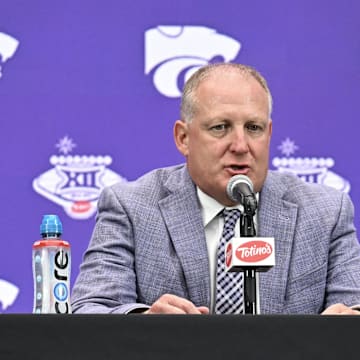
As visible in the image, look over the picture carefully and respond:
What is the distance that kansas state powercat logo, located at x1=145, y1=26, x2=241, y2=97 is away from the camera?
3684 mm

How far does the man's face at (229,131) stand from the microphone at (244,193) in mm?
469

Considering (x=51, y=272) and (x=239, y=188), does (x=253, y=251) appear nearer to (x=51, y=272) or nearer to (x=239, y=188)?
(x=239, y=188)

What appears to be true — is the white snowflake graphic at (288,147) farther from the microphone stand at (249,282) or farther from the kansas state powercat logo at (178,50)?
the microphone stand at (249,282)

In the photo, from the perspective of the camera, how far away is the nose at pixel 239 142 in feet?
9.57

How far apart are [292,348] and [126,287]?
A: 111 cm

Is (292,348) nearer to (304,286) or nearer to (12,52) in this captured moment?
(304,286)

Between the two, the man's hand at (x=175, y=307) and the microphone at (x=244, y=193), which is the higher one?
the microphone at (x=244, y=193)

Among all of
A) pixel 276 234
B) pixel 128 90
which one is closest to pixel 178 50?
pixel 128 90

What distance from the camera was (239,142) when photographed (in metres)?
2.93

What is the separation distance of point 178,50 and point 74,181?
2.07ft

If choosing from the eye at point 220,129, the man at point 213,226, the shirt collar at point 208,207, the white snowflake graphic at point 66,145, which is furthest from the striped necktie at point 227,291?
the white snowflake graphic at point 66,145

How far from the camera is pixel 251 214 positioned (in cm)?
229

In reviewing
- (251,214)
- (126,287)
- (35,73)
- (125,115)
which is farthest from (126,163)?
(251,214)

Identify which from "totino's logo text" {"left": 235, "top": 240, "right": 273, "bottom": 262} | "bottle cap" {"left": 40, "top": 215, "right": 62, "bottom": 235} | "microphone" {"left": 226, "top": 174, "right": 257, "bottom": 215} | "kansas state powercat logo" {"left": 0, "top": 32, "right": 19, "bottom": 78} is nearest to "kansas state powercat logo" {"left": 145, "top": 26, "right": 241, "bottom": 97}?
"kansas state powercat logo" {"left": 0, "top": 32, "right": 19, "bottom": 78}
